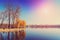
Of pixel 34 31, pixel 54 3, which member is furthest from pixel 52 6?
pixel 34 31

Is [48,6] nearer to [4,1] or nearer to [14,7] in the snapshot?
[14,7]

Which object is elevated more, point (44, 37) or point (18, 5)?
point (18, 5)

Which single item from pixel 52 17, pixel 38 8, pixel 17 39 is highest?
pixel 38 8

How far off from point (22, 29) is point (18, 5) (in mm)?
273

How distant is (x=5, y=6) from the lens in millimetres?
1520

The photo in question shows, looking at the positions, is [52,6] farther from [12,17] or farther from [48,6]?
[12,17]

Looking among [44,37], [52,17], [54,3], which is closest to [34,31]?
[44,37]

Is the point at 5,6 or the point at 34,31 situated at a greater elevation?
the point at 5,6

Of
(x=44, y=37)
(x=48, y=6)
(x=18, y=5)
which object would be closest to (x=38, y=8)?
(x=48, y=6)

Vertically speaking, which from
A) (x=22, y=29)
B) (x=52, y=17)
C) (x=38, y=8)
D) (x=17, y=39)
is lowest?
(x=17, y=39)

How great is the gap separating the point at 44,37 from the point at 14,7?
47 centimetres

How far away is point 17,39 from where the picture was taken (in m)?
1.52

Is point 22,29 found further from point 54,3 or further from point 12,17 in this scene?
point 54,3

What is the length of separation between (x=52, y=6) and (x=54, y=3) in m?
0.04
